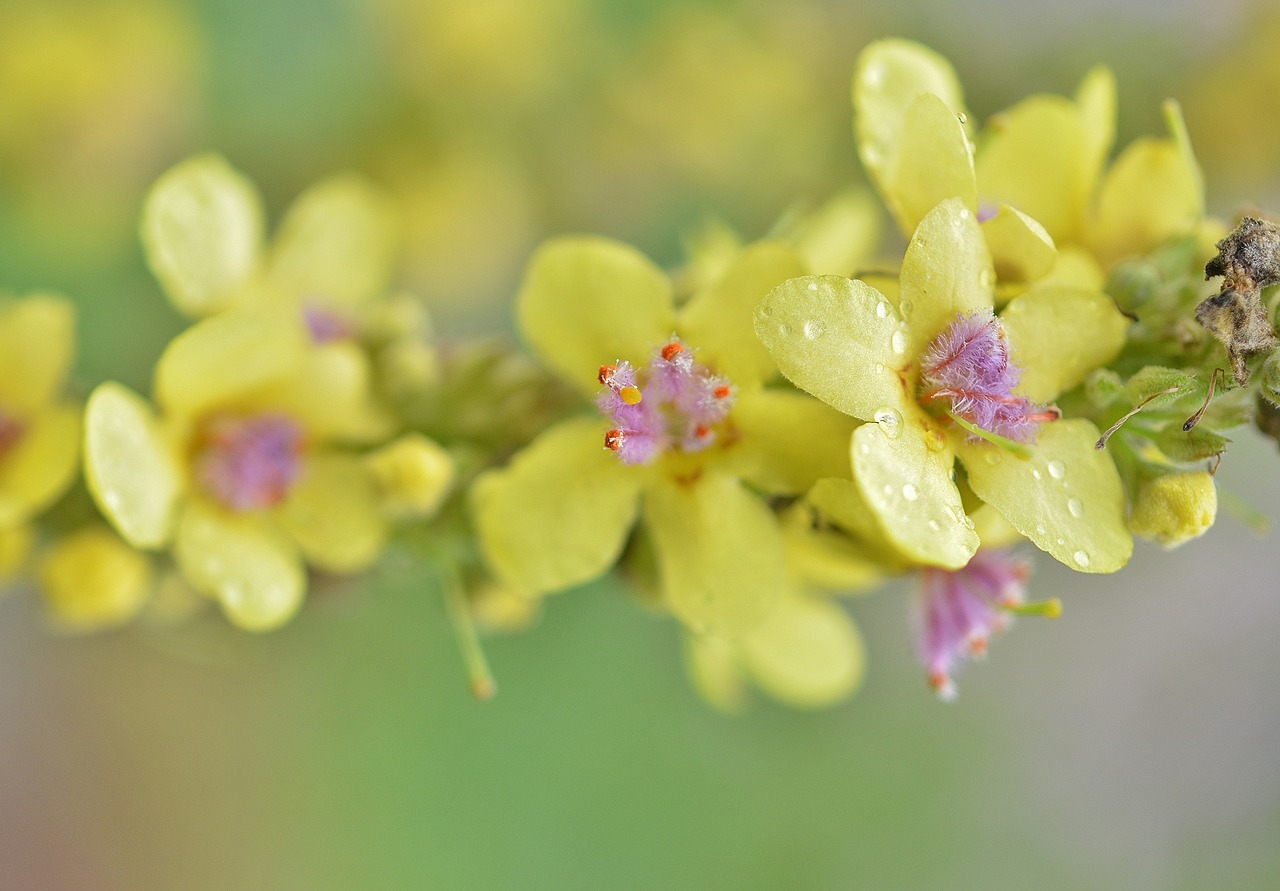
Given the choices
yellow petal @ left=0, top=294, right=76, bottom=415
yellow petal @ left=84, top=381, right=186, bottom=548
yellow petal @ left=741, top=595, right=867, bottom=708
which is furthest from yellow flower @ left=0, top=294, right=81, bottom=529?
yellow petal @ left=741, top=595, right=867, bottom=708

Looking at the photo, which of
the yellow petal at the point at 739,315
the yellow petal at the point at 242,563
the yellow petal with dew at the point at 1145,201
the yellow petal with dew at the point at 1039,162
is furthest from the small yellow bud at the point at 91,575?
the yellow petal with dew at the point at 1145,201

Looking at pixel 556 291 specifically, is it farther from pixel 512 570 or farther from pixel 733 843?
pixel 733 843

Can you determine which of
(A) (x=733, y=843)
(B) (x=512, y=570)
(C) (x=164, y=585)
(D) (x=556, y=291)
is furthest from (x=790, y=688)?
(A) (x=733, y=843)

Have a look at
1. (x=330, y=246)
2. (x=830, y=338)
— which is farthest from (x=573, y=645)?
(x=830, y=338)

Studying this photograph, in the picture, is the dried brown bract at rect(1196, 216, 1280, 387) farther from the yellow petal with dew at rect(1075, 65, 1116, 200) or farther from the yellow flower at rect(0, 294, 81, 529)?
the yellow flower at rect(0, 294, 81, 529)

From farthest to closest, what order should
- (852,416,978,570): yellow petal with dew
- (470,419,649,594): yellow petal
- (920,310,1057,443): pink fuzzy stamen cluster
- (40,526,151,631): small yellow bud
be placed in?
(40,526,151,631): small yellow bud → (470,419,649,594): yellow petal → (920,310,1057,443): pink fuzzy stamen cluster → (852,416,978,570): yellow petal with dew

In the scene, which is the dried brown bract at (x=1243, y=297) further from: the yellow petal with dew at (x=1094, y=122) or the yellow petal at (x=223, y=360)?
the yellow petal at (x=223, y=360)
